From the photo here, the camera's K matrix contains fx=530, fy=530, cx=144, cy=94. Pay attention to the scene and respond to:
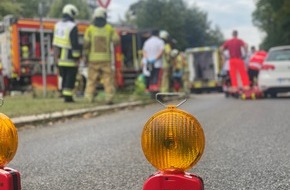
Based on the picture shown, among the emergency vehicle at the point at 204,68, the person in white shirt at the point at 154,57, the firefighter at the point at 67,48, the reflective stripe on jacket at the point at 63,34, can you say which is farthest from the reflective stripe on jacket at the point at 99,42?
the emergency vehicle at the point at 204,68

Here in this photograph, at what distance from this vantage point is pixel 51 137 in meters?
7.18

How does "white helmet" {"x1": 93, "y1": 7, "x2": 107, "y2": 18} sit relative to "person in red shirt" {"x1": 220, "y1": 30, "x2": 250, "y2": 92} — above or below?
above

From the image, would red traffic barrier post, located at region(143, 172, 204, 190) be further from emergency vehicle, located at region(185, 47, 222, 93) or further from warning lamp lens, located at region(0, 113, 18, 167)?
emergency vehicle, located at region(185, 47, 222, 93)

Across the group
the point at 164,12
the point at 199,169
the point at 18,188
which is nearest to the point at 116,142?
the point at 199,169

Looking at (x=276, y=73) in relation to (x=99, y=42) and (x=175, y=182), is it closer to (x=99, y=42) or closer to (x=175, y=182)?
(x=99, y=42)

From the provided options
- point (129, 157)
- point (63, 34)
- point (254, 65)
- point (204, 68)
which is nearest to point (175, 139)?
point (129, 157)

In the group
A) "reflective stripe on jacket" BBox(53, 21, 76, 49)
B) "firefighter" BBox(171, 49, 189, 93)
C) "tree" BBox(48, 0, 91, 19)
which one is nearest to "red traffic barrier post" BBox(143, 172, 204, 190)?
"reflective stripe on jacket" BBox(53, 21, 76, 49)

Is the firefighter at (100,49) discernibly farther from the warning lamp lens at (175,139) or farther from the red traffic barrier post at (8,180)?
the warning lamp lens at (175,139)

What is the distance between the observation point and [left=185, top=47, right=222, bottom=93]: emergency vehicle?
27.7 meters

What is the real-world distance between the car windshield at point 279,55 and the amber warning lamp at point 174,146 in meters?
12.8

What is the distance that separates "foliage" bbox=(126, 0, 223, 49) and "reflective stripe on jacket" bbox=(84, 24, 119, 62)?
51871mm

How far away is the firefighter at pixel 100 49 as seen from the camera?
40.5ft

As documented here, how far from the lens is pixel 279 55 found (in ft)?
48.6

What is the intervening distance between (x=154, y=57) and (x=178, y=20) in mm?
52599
